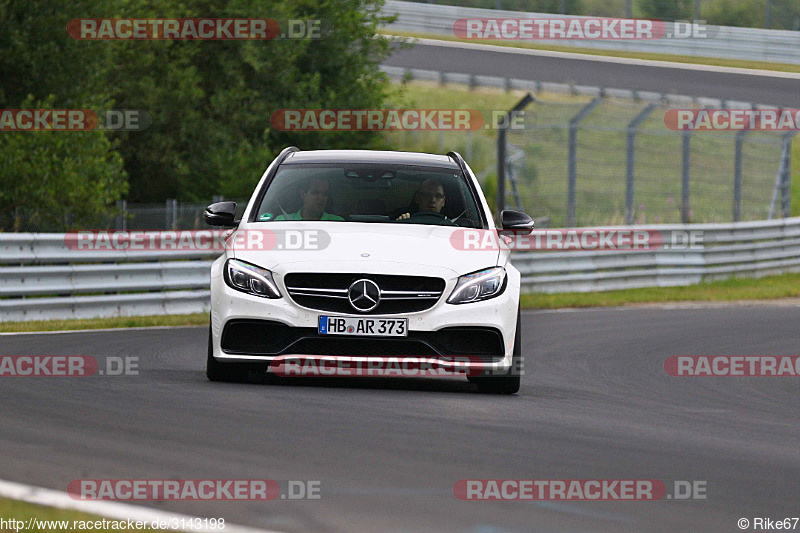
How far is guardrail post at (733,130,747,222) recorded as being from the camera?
1042 inches

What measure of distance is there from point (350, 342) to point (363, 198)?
1590mm

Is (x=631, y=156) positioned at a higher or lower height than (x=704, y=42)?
lower

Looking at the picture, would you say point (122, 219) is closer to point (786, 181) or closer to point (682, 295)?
point (682, 295)

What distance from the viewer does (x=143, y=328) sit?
1484cm

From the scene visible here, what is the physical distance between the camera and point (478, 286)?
8953mm

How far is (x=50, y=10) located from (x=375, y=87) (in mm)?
10297

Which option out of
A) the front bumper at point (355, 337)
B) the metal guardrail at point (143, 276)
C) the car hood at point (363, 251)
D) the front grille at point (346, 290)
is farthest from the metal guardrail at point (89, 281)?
the front grille at point (346, 290)

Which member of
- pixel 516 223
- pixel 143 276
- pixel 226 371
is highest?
pixel 516 223

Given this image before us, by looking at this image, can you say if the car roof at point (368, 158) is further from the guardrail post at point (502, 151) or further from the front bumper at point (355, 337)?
the guardrail post at point (502, 151)

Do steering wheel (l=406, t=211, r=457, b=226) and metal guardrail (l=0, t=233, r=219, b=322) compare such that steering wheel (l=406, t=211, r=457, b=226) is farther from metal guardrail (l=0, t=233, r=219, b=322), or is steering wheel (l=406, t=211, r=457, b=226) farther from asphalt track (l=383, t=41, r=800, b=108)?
asphalt track (l=383, t=41, r=800, b=108)

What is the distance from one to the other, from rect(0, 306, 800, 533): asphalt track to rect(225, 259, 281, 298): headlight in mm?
602

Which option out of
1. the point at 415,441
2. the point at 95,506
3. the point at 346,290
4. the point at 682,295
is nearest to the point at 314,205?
the point at 346,290

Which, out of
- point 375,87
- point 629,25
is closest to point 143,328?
point 375,87

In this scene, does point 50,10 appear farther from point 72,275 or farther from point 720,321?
point 720,321
